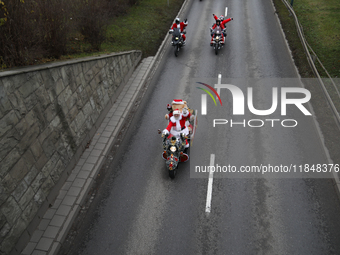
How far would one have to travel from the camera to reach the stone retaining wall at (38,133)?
695 cm

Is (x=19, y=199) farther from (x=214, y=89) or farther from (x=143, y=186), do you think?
(x=214, y=89)

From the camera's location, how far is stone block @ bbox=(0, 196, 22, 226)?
6.78 metres

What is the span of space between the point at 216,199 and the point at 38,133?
590 cm

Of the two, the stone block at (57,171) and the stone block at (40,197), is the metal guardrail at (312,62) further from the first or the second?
→ the stone block at (40,197)

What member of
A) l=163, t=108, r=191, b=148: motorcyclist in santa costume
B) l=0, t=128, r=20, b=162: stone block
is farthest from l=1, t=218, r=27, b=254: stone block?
l=163, t=108, r=191, b=148: motorcyclist in santa costume

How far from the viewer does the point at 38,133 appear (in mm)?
8211

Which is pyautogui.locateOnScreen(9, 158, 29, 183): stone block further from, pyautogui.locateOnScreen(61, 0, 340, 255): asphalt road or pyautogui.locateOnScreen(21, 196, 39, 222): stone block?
pyautogui.locateOnScreen(61, 0, 340, 255): asphalt road

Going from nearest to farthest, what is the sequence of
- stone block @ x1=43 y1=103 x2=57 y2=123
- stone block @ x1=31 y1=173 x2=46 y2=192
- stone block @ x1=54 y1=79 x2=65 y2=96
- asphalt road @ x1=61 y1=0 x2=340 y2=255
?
asphalt road @ x1=61 y1=0 x2=340 y2=255 → stone block @ x1=31 y1=173 x2=46 y2=192 → stone block @ x1=43 y1=103 x2=57 y2=123 → stone block @ x1=54 y1=79 x2=65 y2=96

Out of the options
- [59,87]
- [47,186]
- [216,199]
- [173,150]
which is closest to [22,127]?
[47,186]

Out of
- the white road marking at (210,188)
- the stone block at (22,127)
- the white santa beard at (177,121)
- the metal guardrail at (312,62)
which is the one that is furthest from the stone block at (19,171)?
the metal guardrail at (312,62)

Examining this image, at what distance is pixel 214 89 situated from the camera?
47.2 ft

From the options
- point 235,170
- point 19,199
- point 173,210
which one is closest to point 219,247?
point 173,210

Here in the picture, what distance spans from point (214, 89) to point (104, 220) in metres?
8.87

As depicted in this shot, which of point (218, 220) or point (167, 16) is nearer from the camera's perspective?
point (218, 220)
